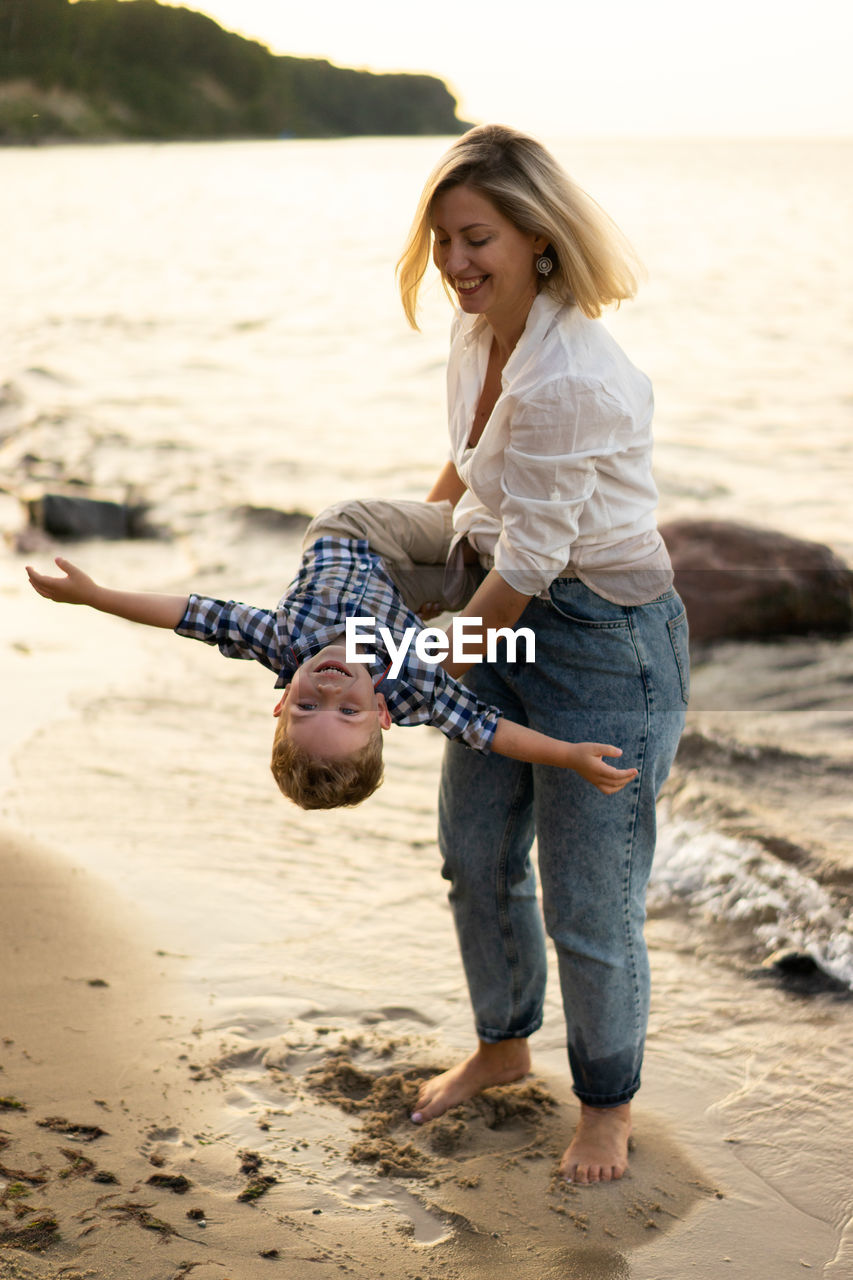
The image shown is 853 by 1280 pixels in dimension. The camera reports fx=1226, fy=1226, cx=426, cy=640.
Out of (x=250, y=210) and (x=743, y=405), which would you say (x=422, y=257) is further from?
(x=250, y=210)

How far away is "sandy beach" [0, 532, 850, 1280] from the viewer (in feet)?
7.61

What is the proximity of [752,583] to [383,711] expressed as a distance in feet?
16.0

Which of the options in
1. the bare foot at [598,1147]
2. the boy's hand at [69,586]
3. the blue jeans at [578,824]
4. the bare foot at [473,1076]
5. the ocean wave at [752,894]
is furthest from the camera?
the ocean wave at [752,894]

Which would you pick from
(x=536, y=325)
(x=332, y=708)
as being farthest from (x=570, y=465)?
(x=332, y=708)

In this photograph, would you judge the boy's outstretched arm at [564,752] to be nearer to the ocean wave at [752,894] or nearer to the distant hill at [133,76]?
the ocean wave at [752,894]

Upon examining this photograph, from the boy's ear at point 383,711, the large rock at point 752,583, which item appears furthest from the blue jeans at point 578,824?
the large rock at point 752,583

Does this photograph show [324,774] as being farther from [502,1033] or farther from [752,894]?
[752,894]

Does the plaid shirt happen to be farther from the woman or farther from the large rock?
the large rock

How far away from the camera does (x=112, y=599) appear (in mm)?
2318

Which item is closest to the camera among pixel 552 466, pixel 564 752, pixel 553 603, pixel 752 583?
pixel 552 466

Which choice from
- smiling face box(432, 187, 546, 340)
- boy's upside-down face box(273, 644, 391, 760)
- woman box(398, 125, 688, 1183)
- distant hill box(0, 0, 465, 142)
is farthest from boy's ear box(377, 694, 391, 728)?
distant hill box(0, 0, 465, 142)

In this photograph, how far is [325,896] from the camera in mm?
3795

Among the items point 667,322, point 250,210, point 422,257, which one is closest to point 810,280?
point 667,322

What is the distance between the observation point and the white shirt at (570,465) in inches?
→ 85.0
